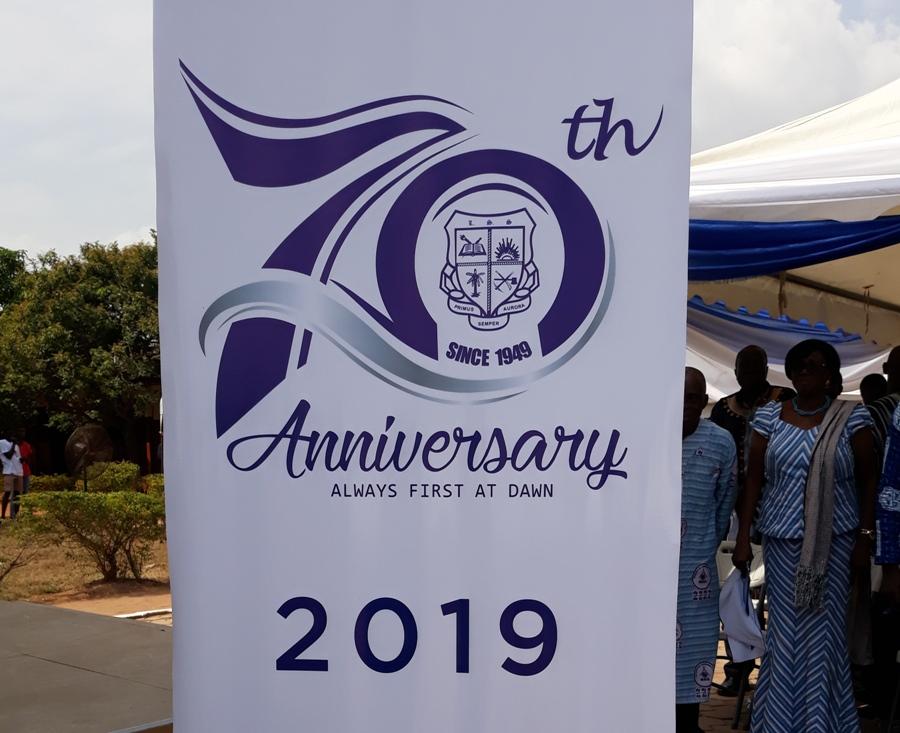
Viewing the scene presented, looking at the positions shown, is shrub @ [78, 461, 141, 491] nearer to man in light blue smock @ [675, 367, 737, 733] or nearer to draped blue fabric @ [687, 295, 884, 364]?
draped blue fabric @ [687, 295, 884, 364]

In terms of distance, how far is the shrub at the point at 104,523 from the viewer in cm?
1143

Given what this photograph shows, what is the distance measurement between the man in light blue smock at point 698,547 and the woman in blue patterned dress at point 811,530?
157 mm

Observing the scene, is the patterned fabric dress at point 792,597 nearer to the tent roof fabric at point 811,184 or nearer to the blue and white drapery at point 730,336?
the tent roof fabric at point 811,184

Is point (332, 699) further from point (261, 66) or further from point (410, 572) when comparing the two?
point (261, 66)

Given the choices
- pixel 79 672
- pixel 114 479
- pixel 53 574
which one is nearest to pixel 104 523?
pixel 53 574

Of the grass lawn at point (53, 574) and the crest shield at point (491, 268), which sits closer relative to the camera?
the crest shield at point (491, 268)

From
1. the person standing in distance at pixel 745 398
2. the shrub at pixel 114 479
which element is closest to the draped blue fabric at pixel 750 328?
the person standing in distance at pixel 745 398

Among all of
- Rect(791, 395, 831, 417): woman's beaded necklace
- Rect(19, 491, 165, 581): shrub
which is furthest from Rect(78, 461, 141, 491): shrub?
Rect(791, 395, 831, 417): woman's beaded necklace

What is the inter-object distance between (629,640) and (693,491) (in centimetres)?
244

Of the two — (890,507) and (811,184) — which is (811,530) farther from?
(811,184)

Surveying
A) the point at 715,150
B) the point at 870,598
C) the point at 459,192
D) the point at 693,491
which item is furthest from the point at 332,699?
the point at 715,150

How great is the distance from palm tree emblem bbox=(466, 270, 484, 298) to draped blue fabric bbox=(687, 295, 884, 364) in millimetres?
4702

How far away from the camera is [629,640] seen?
2.19 meters

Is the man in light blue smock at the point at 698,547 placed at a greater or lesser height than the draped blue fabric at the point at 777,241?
lesser
